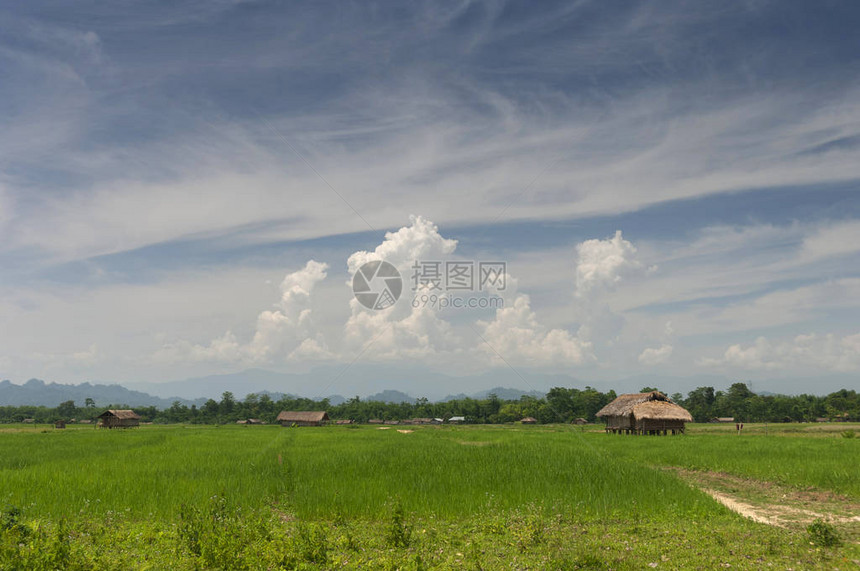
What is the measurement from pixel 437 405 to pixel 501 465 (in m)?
123

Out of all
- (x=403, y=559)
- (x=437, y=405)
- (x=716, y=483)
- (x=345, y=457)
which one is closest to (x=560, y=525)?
(x=403, y=559)

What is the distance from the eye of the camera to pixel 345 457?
20.8 metres

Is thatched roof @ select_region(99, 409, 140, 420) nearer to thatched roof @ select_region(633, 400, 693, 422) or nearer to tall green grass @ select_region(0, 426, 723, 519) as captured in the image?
tall green grass @ select_region(0, 426, 723, 519)

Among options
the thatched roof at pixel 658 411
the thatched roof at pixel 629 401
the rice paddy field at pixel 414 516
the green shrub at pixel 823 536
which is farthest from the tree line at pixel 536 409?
the green shrub at pixel 823 536

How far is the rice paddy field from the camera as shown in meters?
8.27

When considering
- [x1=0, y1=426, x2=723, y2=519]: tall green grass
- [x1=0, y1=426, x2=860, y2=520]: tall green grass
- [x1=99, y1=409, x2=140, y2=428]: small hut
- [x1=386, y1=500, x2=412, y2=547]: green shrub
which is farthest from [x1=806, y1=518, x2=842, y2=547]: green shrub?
[x1=99, y1=409, x2=140, y2=428]: small hut

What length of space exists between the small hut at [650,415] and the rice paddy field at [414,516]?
29.5 metres

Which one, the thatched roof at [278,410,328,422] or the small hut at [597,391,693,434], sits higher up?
the small hut at [597,391,693,434]

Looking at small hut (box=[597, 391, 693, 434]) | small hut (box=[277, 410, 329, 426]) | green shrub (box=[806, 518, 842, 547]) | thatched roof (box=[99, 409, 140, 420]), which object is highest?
green shrub (box=[806, 518, 842, 547])

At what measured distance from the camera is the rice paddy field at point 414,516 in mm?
8273

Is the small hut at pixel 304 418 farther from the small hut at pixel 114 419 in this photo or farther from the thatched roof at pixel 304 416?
the small hut at pixel 114 419

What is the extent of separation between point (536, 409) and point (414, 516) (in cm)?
10382

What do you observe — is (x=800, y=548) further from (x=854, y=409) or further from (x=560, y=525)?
(x=854, y=409)

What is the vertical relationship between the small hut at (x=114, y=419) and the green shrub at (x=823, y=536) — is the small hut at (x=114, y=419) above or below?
below
